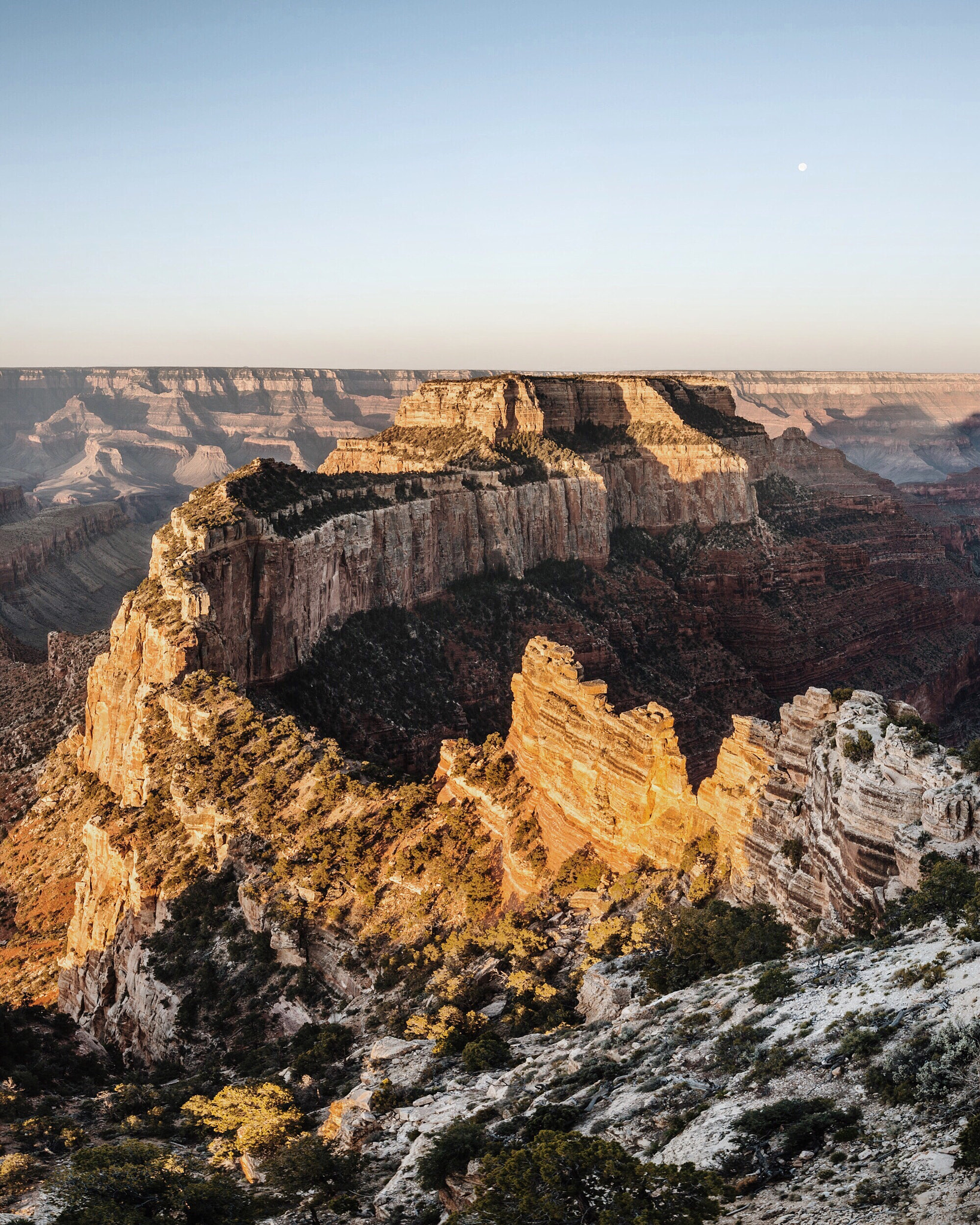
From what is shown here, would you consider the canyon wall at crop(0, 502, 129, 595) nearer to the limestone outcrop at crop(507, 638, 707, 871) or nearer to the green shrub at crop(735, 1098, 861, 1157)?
the limestone outcrop at crop(507, 638, 707, 871)

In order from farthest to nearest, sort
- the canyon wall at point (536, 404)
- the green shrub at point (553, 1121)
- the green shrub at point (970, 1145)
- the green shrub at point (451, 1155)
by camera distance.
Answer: the canyon wall at point (536, 404), the green shrub at point (553, 1121), the green shrub at point (451, 1155), the green shrub at point (970, 1145)

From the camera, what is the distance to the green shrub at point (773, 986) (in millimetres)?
20766

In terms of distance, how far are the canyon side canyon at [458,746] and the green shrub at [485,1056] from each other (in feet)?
2.98

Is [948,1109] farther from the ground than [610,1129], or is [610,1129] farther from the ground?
[948,1109]

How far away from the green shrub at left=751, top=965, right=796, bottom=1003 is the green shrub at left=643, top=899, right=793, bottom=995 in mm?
2030

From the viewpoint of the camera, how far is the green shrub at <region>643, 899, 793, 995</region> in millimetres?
24531

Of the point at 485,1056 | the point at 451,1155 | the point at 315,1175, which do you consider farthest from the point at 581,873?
the point at 451,1155

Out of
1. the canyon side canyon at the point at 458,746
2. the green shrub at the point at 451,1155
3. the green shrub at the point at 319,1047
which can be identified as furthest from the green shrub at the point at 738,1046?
the green shrub at the point at 319,1047

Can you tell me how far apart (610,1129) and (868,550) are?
136029 millimetres

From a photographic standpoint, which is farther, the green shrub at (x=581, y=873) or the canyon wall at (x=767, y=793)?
the green shrub at (x=581, y=873)

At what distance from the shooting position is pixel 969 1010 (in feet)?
52.9

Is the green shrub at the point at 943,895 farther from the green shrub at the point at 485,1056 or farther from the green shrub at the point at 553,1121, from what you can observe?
the green shrub at the point at 485,1056

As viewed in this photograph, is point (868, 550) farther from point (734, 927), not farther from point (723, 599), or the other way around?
point (734, 927)

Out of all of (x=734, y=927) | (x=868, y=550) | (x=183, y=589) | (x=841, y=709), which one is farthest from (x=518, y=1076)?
(x=868, y=550)
